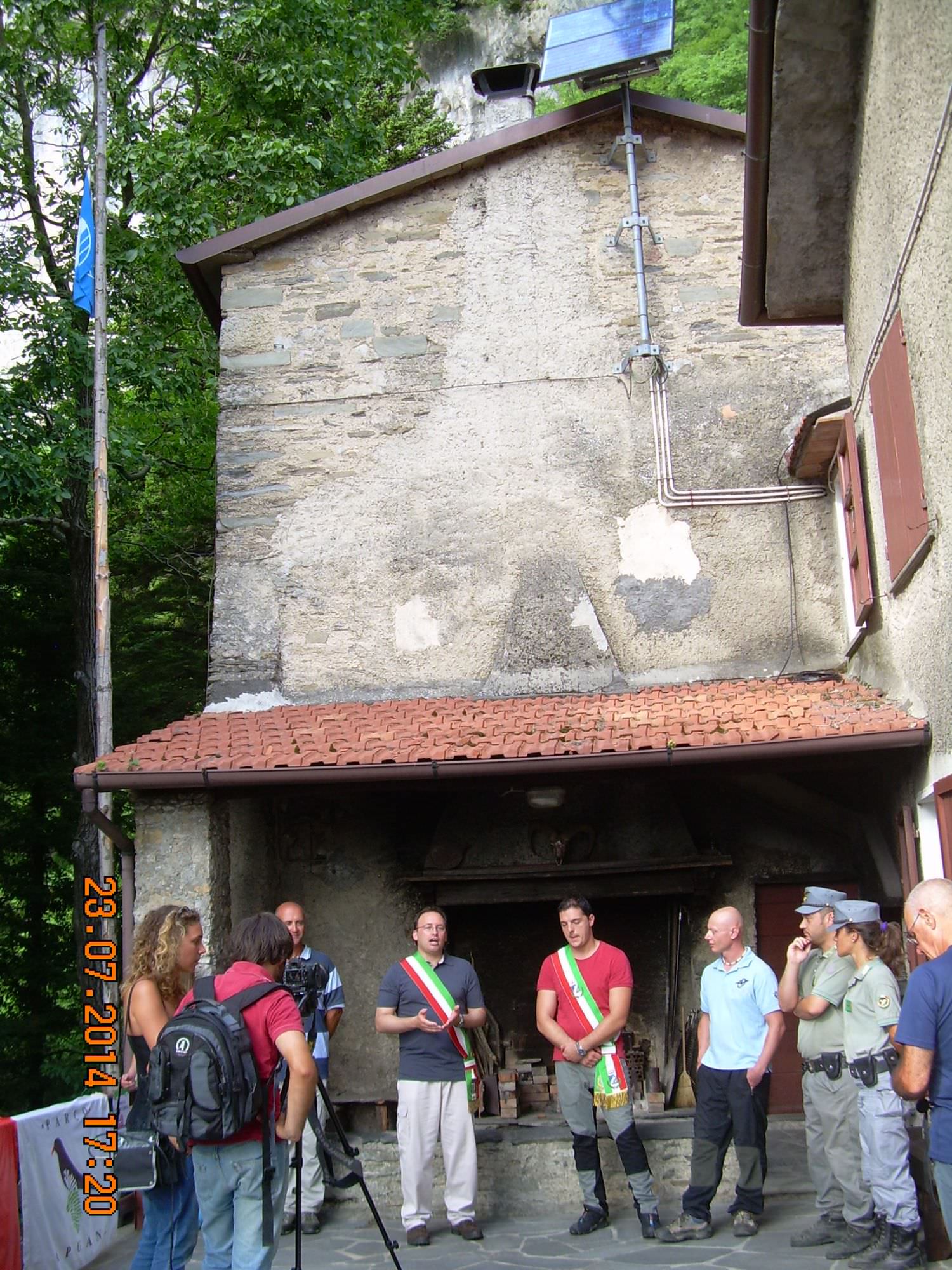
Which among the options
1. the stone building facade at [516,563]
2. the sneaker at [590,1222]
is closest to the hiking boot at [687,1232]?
the sneaker at [590,1222]

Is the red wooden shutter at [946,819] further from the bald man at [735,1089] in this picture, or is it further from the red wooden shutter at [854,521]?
the red wooden shutter at [854,521]

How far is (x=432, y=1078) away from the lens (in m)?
6.66

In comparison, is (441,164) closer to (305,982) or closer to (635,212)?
(635,212)

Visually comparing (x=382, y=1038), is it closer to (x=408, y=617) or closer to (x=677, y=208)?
(x=408, y=617)

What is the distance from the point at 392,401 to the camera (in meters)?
10.1

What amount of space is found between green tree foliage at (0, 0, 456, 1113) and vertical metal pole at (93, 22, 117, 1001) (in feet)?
7.45

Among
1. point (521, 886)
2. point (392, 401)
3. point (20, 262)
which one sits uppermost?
point (20, 262)

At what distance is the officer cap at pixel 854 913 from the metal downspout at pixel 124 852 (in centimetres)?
422

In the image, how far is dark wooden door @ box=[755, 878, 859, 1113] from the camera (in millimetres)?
8797

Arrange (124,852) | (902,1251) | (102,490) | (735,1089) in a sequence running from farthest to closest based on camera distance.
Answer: (102,490) → (124,852) → (735,1089) → (902,1251)

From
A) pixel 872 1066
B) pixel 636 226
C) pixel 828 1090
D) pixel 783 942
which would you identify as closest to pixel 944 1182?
pixel 872 1066

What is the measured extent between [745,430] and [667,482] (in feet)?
2.45

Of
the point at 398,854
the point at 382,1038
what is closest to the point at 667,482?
the point at 398,854

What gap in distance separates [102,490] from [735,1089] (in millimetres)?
6847
